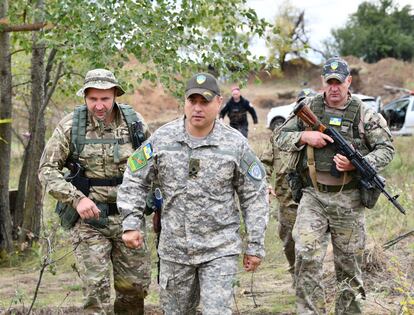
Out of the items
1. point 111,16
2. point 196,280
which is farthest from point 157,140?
point 111,16

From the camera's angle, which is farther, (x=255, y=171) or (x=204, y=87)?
(x=255, y=171)

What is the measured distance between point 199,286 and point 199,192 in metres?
0.61

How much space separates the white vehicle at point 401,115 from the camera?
22359 mm

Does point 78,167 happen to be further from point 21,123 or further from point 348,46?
point 348,46

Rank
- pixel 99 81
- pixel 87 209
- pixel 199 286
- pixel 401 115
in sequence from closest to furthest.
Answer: pixel 199 286
pixel 87 209
pixel 99 81
pixel 401 115

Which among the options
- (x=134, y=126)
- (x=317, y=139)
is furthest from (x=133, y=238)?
(x=317, y=139)

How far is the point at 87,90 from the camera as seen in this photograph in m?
5.05

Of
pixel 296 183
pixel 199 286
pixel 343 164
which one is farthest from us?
pixel 296 183

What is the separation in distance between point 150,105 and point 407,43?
812 inches

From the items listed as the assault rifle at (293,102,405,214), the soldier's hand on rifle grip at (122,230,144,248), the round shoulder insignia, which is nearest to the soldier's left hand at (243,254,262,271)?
the round shoulder insignia

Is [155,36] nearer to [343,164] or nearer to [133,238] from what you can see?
[343,164]

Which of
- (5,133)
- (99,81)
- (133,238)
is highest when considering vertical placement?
(99,81)

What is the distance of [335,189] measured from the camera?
529cm

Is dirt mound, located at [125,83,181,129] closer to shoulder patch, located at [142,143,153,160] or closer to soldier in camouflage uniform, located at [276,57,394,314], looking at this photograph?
soldier in camouflage uniform, located at [276,57,394,314]
